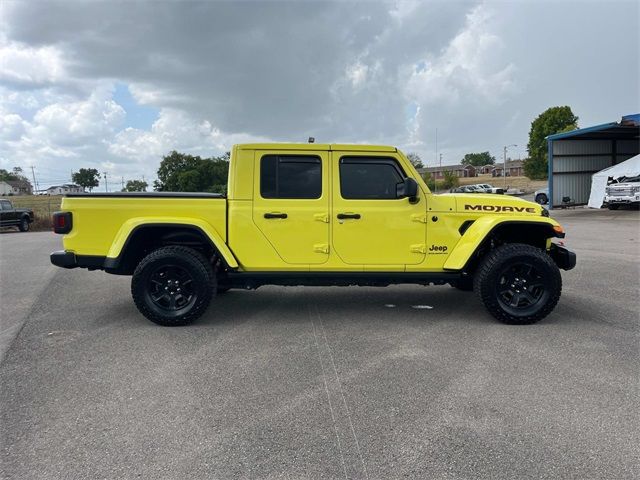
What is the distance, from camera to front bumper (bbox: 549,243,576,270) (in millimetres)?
5520

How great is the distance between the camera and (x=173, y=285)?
206 inches

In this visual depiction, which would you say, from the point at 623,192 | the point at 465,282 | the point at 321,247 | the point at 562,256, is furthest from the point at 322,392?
the point at 623,192

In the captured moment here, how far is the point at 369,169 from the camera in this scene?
5.29m

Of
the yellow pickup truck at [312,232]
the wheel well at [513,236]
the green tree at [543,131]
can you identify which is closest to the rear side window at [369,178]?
the yellow pickup truck at [312,232]

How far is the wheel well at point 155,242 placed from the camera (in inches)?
202

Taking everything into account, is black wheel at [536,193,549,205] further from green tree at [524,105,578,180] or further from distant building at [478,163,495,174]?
distant building at [478,163,495,174]

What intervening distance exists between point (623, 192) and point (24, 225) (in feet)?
90.0

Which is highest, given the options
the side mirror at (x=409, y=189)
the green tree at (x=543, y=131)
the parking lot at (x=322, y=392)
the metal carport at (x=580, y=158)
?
the green tree at (x=543, y=131)

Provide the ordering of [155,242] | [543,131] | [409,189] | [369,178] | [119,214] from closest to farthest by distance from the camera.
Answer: [409,189] < [119,214] < [369,178] < [155,242] < [543,131]

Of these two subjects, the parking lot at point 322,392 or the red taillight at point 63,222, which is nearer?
the parking lot at point 322,392

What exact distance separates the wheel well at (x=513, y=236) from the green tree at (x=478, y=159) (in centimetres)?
15228

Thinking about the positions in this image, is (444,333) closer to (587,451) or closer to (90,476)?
(587,451)

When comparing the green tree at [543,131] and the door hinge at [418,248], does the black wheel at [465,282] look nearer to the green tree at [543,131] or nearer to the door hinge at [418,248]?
the door hinge at [418,248]

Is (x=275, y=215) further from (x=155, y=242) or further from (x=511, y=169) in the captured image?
(x=511, y=169)
